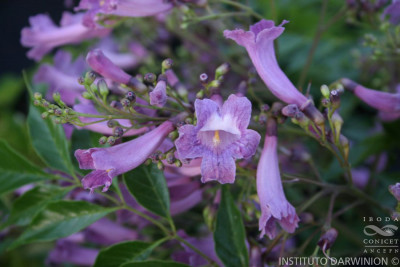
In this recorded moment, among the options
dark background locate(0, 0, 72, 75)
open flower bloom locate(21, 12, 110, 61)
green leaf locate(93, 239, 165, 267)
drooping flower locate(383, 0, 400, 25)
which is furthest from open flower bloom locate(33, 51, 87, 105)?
dark background locate(0, 0, 72, 75)

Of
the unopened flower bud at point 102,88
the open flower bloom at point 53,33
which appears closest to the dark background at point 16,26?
the open flower bloom at point 53,33

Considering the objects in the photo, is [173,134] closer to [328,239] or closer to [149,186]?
[149,186]

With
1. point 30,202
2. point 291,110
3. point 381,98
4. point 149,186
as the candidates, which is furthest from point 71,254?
point 381,98

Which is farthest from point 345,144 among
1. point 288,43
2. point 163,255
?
point 288,43

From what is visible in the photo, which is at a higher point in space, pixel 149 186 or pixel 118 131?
pixel 118 131

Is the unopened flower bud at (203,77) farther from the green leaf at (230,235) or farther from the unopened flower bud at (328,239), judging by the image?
the unopened flower bud at (328,239)

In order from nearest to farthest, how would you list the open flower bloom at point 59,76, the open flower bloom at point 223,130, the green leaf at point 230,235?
the open flower bloom at point 223,130 < the green leaf at point 230,235 < the open flower bloom at point 59,76

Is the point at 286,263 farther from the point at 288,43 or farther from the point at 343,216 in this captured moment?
the point at 288,43
